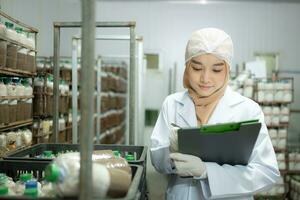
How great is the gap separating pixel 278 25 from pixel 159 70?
271 centimetres

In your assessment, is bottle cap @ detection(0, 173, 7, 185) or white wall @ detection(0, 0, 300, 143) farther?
white wall @ detection(0, 0, 300, 143)

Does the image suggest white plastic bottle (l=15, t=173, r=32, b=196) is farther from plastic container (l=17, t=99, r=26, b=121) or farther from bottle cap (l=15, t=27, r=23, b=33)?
bottle cap (l=15, t=27, r=23, b=33)

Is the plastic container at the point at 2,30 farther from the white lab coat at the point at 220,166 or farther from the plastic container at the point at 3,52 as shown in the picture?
the white lab coat at the point at 220,166

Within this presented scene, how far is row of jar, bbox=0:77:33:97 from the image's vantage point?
7.75 ft

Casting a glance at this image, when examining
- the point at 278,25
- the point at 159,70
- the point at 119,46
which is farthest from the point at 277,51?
the point at 119,46

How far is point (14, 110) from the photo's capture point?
8.34 ft

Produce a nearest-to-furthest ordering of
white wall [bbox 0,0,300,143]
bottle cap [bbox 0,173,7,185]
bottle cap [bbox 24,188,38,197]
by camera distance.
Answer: bottle cap [bbox 24,188,38,197]
bottle cap [bbox 0,173,7,185]
white wall [bbox 0,0,300,143]

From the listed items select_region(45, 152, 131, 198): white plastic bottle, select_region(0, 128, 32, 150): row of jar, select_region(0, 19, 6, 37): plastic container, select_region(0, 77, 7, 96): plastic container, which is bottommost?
select_region(0, 128, 32, 150): row of jar

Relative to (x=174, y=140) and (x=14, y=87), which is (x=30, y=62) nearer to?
(x=14, y=87)

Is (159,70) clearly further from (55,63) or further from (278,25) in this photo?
(55,63)

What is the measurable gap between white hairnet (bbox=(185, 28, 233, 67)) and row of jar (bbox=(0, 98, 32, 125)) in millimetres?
1384

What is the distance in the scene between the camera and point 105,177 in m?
0.97

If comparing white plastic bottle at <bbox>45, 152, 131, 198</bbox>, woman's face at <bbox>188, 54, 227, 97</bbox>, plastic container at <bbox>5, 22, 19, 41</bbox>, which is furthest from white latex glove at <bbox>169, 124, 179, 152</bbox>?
plastic container at <bbox>5, 22, 19, 41</bbox>

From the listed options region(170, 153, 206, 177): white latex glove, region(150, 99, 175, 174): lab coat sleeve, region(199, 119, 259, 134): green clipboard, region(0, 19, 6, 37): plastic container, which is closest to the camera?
region(199, 119, 259, 134): green clipboard
